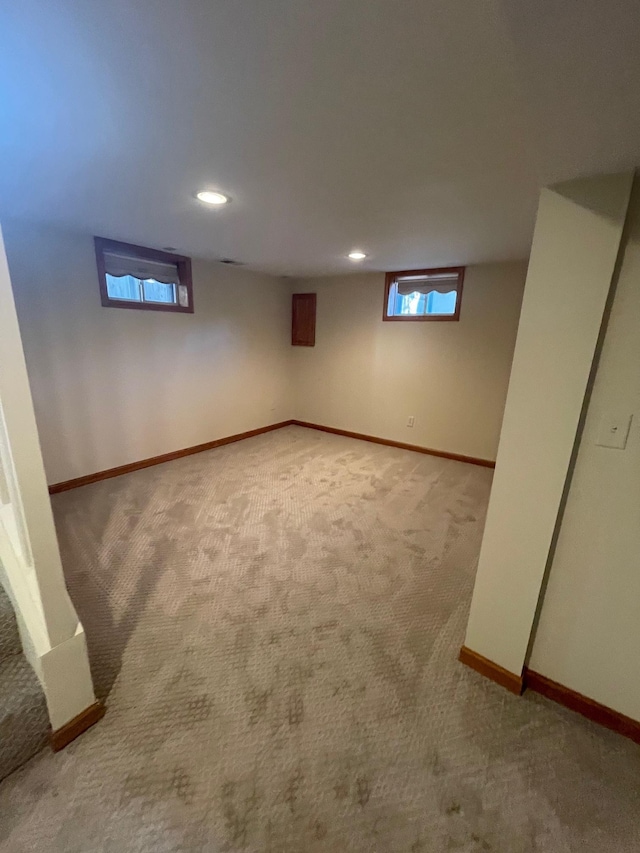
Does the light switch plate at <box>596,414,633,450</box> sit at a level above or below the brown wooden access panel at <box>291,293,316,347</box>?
below

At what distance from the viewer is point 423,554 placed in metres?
2.36

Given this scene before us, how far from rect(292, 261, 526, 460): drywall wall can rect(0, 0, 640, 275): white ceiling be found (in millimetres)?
1821

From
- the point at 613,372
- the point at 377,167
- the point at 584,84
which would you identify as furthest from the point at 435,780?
the point at 377,167

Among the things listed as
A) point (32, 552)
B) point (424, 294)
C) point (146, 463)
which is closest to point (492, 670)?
point (32, 552)

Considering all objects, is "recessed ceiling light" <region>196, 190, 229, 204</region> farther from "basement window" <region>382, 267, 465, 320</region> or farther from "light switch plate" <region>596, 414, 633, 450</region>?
"basement window" <region>382, 267, 465, 320</region>

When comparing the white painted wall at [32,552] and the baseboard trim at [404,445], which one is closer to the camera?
the white painted wall at [32,552]

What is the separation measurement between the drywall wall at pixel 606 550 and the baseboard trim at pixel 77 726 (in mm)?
1726

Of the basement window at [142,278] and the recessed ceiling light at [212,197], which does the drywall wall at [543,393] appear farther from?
the basement window at [142,278]

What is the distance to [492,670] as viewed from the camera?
61.7 inches

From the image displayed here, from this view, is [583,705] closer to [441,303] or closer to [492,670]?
[492,670]

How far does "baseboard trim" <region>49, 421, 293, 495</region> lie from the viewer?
3.10m

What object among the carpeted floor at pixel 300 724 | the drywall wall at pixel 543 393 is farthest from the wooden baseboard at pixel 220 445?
the drywall wall at pixel 543 393

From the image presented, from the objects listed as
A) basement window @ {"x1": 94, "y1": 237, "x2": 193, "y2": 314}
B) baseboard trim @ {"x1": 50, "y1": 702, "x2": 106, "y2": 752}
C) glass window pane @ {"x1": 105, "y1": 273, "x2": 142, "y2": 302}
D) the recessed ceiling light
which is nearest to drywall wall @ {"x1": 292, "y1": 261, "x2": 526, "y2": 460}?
basement window @ {"x1": 94, "y1": 237, "x2": 193, "y2": 314}

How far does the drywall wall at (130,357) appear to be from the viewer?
278 centimetres
